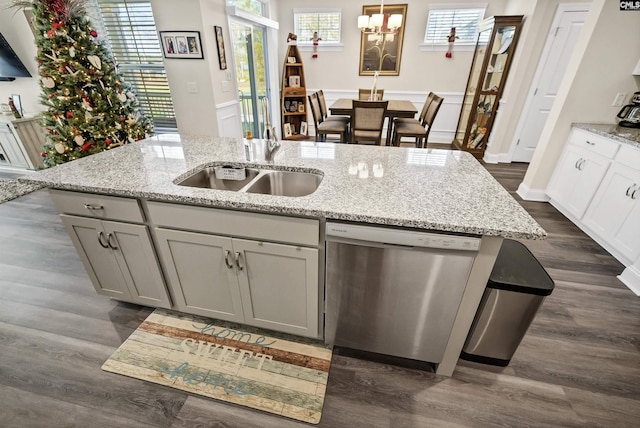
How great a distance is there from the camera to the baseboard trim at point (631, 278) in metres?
1.98

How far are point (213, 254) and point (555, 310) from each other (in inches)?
87.9

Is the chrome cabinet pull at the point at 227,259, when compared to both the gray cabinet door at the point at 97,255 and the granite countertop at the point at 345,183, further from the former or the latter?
the gray cabinet door at the point at 97,255

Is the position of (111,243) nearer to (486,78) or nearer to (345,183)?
(345,183)

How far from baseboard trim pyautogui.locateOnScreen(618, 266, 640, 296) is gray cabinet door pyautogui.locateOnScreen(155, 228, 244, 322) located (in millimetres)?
2790

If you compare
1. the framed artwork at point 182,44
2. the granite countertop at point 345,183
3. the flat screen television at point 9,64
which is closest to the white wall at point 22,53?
the flat screen television at point 9,64

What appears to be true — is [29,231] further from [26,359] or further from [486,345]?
[486,345]

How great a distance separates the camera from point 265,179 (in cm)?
163

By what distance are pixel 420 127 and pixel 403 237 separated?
336cm

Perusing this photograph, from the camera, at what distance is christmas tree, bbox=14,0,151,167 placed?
2438mm

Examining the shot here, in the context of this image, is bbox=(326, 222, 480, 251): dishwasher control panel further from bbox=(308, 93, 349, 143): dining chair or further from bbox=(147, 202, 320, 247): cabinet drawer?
bbox=(308, 93, 349, 143): dining chair

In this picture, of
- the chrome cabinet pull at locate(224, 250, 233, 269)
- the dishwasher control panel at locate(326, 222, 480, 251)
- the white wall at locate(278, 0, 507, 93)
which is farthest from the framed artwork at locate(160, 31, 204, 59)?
the dishwasher control panel at locate(326, 222, 480, 251)

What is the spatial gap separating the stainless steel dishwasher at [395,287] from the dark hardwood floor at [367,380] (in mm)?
215

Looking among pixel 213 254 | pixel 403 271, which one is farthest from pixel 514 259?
pixel 213 254

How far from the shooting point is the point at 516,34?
388 centimetres
